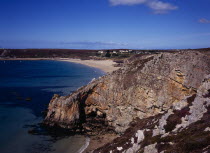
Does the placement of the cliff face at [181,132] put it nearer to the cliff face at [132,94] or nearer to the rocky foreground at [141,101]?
the rocky foreground at [141,101]

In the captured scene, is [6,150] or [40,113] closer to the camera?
[6,150]

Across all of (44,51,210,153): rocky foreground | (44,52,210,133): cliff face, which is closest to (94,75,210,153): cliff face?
(44,51,210,153): rocky foreground

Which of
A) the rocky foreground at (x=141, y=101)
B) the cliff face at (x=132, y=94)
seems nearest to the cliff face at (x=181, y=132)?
the rocky foreground at (x=141, y=101)

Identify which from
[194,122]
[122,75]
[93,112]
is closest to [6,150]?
[93,112]

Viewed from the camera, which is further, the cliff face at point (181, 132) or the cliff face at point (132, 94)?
the cliff face at point (132, 94)

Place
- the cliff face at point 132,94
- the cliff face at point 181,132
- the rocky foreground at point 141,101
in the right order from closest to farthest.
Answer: the cliff face at point 181,132 < the rocky foreground at point 141,101 < the cliff face at point 132,94

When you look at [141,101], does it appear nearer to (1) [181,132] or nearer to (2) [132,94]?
(2) [132,94]

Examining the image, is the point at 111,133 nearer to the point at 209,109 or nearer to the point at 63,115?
the point at 63,115

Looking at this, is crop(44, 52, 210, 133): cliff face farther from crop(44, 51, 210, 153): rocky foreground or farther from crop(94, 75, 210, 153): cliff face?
crop(94, 75, 210, 153): cliff face
